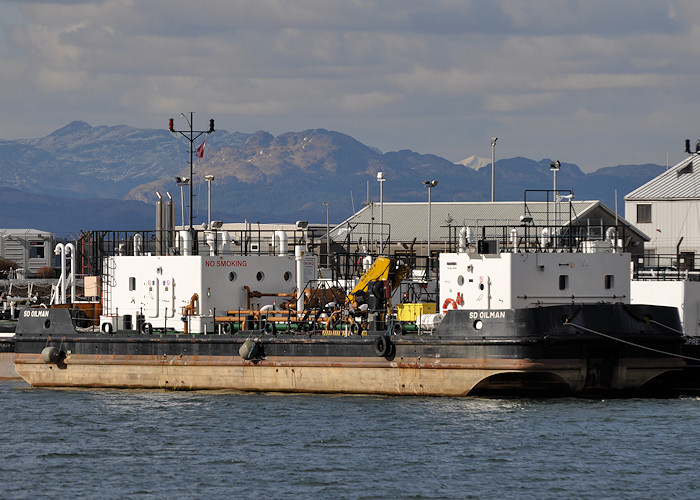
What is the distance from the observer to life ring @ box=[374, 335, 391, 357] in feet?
92.5

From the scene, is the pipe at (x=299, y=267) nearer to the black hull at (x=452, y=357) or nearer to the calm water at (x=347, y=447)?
the black hull at (x=452, y=357)

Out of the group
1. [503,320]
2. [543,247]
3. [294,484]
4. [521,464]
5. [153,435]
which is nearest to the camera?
[294,484]

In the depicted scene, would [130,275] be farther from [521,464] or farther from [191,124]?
[521,464]

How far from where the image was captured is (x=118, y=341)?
3130 cm

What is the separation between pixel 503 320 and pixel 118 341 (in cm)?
1020

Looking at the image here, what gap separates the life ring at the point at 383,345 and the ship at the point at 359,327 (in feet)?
0.09

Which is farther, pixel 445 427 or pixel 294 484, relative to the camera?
pixel 445 427

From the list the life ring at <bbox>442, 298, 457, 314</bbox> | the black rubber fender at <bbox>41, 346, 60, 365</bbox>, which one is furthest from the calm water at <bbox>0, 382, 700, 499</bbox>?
the life ring at <bbox>442, 298, 457, 314</bbox>

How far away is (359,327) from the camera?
2925cm

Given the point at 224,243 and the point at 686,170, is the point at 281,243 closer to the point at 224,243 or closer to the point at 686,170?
the point at 224,243

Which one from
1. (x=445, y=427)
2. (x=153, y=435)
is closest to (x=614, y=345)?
(x=445, y=427)

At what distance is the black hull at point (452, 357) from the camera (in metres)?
27.3

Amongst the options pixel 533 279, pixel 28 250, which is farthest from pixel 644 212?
pixel 533 279

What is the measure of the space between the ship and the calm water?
649mm
